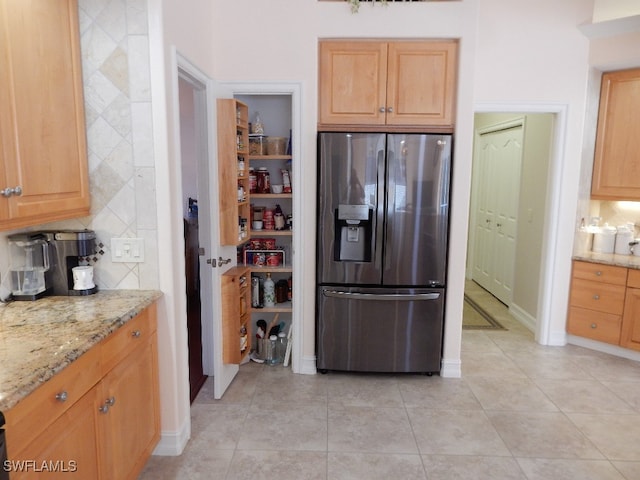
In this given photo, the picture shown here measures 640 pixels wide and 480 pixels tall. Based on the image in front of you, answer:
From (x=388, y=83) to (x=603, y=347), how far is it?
2.89 metres

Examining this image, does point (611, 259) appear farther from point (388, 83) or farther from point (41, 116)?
point (41, 116)

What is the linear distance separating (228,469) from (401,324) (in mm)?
1505

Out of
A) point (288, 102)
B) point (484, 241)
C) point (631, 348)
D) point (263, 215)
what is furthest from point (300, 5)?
point (484, 241)

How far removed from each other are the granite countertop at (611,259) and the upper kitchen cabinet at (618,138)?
1.62ft

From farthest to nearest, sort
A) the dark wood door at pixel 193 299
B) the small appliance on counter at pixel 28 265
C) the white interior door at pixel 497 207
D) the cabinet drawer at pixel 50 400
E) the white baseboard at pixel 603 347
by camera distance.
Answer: the white interior door at pixel 497 207 → the dark wood door at pixel 193 299 → the white baseboard at pixel 603 347 → the small appliance on counter at pixel 28 265 → the cabinet drawer at pixel 50 400

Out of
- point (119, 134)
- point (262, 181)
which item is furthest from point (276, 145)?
point (119, 134)

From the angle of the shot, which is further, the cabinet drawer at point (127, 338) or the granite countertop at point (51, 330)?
the cabinet drawer at point (127, 338)

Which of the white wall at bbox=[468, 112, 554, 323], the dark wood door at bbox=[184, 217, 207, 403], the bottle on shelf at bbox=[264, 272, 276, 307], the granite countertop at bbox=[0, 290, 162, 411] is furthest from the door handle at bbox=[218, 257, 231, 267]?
the white wall at bbox=[468, 112, 554, 323]

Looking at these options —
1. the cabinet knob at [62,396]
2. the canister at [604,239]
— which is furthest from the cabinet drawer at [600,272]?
the cabinet knob at [62,396]

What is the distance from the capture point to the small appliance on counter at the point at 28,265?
1947 millimetres

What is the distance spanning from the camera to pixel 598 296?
373cm

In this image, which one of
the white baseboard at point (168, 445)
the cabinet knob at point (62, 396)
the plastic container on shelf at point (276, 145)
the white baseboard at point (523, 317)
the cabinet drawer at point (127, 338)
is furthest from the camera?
the white baseboard at point (523, 317)

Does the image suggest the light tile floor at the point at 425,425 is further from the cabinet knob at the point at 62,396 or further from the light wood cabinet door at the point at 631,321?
the cabinet knob at the point at 62,396

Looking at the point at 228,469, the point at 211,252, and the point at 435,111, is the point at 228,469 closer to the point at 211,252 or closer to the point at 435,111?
the point at 211,252
